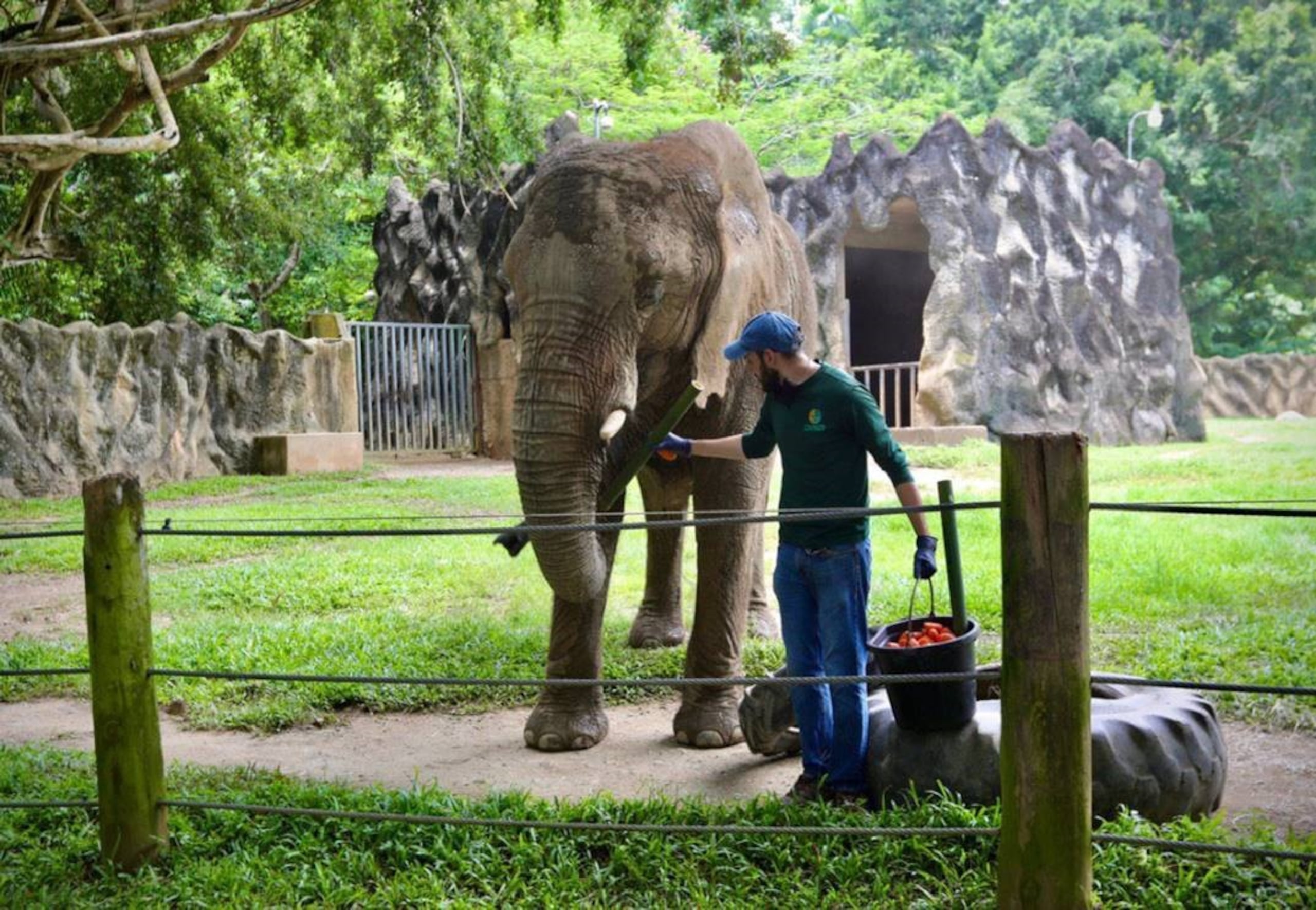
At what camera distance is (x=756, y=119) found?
1157 inches

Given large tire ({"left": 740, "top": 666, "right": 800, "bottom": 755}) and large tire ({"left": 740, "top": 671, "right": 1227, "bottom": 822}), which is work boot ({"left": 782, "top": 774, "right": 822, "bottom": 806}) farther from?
large tire ({"left": 740, "top": 666, "right": 800, "bottom": 755})

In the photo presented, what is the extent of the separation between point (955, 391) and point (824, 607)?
593 inches

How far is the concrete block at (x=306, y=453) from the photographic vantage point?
1638cm

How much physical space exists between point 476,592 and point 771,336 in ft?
19.0

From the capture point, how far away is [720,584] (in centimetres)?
600

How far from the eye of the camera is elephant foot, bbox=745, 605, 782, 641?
26.8 ft

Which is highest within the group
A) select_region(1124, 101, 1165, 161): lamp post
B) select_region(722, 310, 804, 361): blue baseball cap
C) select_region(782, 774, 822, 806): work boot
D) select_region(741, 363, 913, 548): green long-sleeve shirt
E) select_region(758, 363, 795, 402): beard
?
select_region(1124, 101, 1165, 161): lamp post

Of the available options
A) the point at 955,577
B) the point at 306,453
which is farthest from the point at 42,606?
the point at 955,577

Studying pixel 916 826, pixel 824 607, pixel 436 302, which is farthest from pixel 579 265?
pixel 436 302

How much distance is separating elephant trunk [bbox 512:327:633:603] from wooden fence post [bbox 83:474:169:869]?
160 centimetres

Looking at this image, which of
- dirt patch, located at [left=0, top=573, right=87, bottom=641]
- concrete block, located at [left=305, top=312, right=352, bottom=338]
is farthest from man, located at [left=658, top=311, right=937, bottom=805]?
concrete block, located at [left=305, top=312, right=352, bottom=338]

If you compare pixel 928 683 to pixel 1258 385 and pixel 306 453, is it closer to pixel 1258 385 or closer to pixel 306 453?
pixel 306 453

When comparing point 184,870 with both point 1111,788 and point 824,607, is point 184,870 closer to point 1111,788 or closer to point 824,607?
point 824,607

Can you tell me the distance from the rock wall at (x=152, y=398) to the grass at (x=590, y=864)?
10219 millimetres
